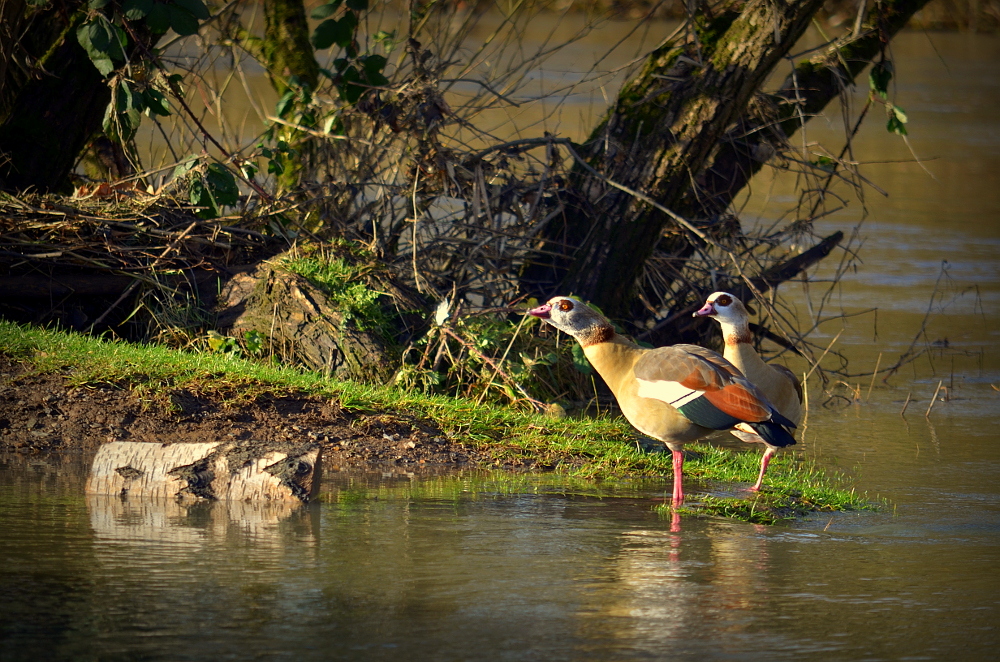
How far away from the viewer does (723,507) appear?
19.4ft

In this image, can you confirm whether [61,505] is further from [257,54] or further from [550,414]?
[257,54]

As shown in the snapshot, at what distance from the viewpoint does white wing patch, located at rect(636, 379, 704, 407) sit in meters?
6.01

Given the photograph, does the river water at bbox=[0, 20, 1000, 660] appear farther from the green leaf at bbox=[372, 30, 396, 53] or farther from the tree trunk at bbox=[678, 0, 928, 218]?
the green leaf at bbox=[372, 30, 396, 53]

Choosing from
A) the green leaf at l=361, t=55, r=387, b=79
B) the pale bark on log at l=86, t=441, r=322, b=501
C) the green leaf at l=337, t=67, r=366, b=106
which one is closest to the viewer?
the pale bark on log at l=86, t=441, r=322, b=501

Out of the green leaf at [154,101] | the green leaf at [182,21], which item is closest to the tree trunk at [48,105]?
the green leaf at [154,101]

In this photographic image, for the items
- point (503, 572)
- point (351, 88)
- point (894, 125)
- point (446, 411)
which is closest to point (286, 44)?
point (351, 88)

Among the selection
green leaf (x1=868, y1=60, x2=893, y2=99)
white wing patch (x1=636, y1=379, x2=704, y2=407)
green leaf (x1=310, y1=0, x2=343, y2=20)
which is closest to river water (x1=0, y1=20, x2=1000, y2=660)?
white wing patch (x1=636, y1=379, x2=704, y2=407)

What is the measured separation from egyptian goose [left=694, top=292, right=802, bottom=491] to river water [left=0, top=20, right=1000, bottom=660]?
56 centimetres

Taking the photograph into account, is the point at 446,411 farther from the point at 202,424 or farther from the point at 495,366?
the point at 202,424

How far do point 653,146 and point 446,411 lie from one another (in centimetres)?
273

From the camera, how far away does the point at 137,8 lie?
696 cm

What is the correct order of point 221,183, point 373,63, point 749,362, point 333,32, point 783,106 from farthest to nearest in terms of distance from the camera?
point 783,106, point 373,63, point 333,32, point 221,183, point 749,362

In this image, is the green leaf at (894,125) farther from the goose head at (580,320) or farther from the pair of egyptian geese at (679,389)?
the goose head at (580,320)

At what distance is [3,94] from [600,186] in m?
4.41
